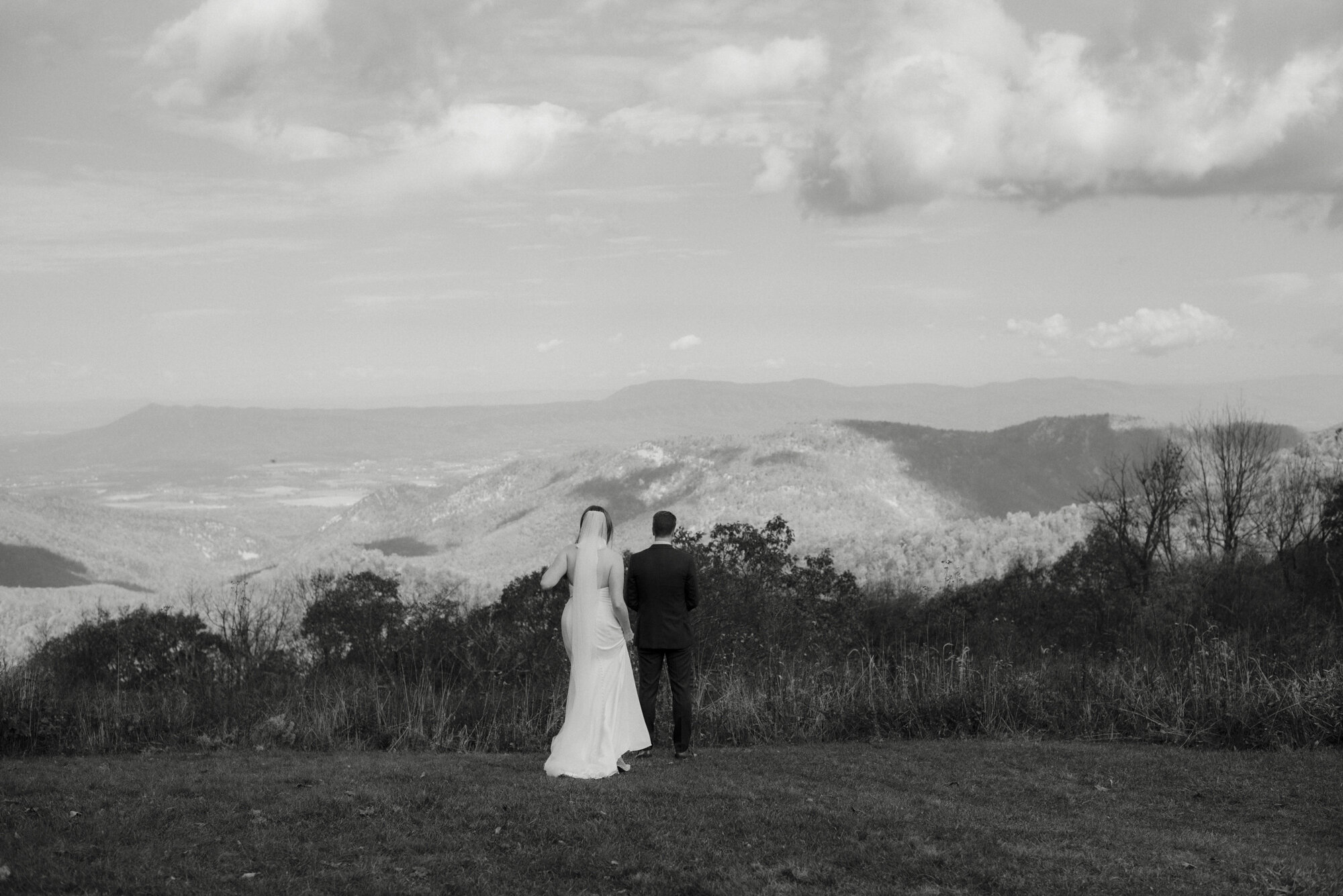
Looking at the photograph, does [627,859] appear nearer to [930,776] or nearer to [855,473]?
[930,776]

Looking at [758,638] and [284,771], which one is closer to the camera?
[284,771]

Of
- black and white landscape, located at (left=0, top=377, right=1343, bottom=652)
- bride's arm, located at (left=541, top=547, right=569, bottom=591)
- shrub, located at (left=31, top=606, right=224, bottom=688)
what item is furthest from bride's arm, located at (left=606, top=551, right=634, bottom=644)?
black and white landscape, located at (left=0, top=377, right=1343, bottom=652)

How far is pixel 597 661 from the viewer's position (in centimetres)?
1075

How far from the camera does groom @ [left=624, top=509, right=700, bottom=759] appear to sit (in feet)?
35.8

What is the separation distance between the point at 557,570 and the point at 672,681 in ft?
5.65

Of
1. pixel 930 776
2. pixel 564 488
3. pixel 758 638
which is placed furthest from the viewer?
pixel 564 488

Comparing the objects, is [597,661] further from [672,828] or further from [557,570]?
[672,828]

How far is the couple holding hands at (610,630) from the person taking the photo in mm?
10570

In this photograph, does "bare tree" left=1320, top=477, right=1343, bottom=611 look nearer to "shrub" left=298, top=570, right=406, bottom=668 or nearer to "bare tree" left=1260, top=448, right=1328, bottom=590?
"bare tree" left=1260, top=448, right=1328, bottom=590

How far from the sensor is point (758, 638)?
82.2 feet

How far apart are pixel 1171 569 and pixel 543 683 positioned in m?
31.7

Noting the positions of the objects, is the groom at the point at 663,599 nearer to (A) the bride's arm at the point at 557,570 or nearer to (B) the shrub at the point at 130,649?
(A) the bride's arm at the point at 557,570

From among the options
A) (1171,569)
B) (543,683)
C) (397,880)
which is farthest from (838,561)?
(397,880)

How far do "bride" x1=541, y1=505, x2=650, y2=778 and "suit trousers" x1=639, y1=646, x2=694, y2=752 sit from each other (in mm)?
390
